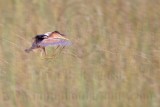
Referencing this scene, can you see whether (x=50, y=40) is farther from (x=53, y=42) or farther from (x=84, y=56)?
(x=84, y=56)

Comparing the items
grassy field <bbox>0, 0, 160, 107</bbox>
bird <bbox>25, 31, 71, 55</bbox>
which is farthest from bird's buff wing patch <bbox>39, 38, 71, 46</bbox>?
grassy field <bbox>0, 0, 160, 107</bbox>

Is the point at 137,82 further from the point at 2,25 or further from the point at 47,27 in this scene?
the point at 2,25

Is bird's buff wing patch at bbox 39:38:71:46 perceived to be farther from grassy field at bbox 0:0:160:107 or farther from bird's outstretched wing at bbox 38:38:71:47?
grassy field at bbox 0:0:160:107

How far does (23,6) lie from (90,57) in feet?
2.31

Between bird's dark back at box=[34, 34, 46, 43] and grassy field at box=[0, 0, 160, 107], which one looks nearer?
grassy field at box=[0, 0, 160, 107]

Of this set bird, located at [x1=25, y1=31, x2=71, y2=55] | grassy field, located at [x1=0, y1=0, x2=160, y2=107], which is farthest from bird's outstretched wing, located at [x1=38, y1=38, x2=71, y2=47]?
grassy field, located at [x1=0, y1=0, x2=160, y2=107]

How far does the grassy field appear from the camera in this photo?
8.66 ft

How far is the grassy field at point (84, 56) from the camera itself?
2641 mm

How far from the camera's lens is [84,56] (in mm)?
2891

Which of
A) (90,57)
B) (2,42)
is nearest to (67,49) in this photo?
(90,57)

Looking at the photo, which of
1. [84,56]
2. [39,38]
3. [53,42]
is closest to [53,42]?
[53,42]

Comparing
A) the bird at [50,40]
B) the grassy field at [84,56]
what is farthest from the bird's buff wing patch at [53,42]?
the grassy field at [84,56]

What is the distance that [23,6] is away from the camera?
3.34 metres

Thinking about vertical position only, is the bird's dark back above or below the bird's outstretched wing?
above
